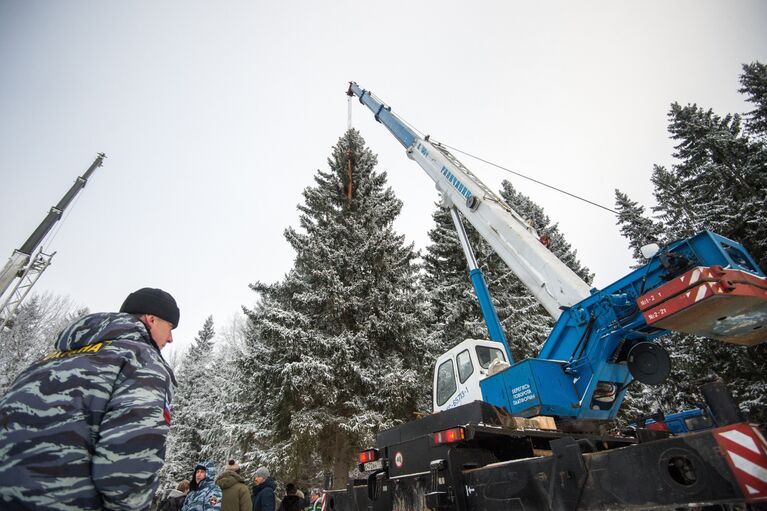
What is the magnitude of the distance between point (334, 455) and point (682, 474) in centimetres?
892

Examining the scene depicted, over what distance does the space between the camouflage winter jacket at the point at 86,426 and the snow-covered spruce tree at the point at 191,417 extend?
1580cm

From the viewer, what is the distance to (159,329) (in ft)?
5.57

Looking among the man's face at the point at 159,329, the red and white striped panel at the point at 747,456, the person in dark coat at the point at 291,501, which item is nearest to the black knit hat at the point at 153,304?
the man's face at the point at 159,329

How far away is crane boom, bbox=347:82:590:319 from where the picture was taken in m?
5.19

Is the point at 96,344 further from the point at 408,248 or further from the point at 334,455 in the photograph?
the point at 408,248

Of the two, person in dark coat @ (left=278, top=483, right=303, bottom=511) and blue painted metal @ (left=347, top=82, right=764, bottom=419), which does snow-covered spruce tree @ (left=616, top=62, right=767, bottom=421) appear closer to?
blue painted metal @ (left=347, top=82, right=764, bottom=419)

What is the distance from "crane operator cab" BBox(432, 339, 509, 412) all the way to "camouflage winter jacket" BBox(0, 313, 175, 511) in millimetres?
4940

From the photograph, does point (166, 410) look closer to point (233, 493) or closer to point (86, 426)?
point (86, 426)

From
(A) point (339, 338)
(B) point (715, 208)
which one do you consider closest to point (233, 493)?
(A) point (339, 338)

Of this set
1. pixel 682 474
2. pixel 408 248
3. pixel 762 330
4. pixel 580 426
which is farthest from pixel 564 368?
pixel 408 248

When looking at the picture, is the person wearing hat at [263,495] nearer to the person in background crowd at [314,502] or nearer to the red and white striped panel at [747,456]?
the person in background crowd at [314,502]

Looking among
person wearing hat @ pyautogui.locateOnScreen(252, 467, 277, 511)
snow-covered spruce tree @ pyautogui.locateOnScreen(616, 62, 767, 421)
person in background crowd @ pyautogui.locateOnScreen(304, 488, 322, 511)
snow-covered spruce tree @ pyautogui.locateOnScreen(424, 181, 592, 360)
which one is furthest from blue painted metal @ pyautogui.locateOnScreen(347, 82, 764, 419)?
snow-covered spruce tree @ pyautogui.locateOnScreen(616, 62, 767, 421)

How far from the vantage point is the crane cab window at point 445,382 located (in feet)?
20.0

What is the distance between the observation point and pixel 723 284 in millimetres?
3053
